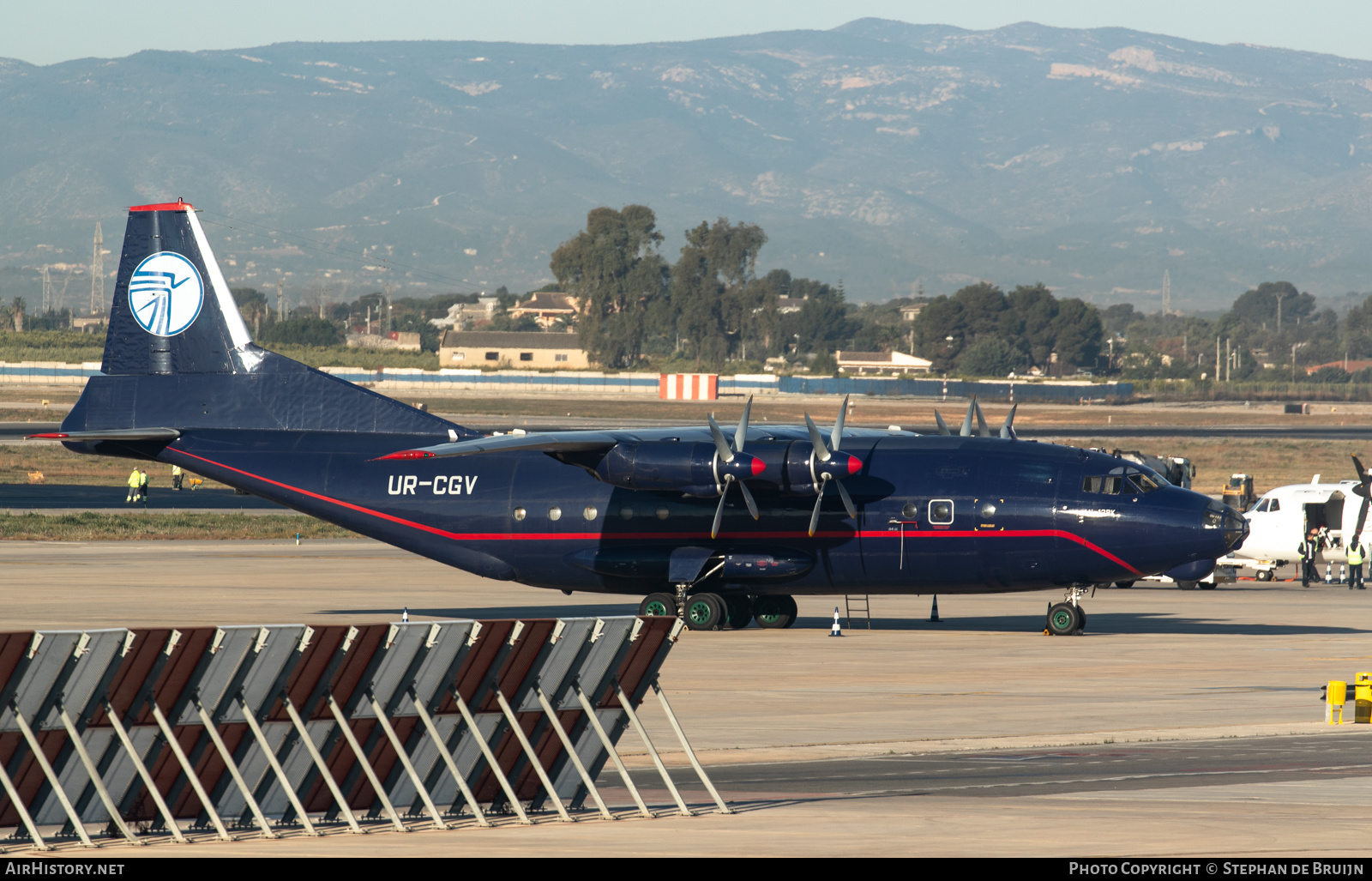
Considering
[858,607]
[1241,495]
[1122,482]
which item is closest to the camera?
[1122,482]

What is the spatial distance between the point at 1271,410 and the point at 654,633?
15694 cm

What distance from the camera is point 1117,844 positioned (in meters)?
12.5

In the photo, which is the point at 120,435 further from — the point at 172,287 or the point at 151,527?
the point at 151,527

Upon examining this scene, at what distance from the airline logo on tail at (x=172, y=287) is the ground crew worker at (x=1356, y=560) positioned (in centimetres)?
3326

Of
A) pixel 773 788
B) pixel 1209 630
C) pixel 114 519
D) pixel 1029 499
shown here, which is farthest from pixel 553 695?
pixel 114 519

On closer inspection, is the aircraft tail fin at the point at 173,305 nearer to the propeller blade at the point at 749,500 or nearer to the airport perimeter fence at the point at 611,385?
the propeller blade at the point at 749,500

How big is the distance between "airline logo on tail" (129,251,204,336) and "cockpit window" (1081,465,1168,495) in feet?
67.6

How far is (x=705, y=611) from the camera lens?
34688 mm

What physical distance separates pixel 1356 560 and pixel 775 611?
21281 mm

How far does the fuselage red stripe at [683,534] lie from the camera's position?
32500 mm

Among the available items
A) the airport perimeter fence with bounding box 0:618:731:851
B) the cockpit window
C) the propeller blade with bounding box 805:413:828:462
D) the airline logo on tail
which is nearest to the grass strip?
the airline logo on tail

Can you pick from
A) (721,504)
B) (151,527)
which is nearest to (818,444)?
(721,504)

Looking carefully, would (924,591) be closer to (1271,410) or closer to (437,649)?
(437,649)

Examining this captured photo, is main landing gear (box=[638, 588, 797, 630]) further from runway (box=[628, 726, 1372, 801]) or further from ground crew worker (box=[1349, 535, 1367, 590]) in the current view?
ground crew worker (box=[1349, 535, 1367, 590])
